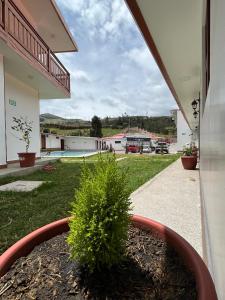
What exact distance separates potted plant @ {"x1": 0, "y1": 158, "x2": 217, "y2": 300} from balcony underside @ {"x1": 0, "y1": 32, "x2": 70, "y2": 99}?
23.9 feet

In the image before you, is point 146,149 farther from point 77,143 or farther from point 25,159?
point 25,159

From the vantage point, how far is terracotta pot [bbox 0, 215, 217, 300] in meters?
Result: 1.06

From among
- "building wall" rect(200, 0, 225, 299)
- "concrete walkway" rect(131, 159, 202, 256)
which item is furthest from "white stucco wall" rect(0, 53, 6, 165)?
"building wall" rect(200, 0, 225, 299)

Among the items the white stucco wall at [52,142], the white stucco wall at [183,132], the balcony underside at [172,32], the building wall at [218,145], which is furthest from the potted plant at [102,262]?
the white stucco wall at [52,142]

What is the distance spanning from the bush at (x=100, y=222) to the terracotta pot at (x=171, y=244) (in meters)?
0.32

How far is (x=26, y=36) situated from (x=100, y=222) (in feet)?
31.7

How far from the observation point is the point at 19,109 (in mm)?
11070

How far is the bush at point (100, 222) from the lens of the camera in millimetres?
1307

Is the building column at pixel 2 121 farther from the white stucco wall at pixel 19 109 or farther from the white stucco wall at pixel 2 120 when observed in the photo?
the white stucco wall at pixel 19 109

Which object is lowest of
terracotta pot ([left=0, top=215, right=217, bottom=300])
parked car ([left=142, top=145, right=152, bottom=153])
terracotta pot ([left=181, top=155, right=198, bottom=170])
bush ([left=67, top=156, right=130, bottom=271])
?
parked car ([left=142, top=145, right=152, bottom=153])

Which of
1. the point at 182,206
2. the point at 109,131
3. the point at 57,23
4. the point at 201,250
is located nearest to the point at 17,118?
the point at 57,23

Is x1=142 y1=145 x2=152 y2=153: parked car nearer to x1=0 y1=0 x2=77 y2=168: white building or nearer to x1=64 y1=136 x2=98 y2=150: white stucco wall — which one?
x1=64 y1=136 x2=98 y2=150: white stucco wall

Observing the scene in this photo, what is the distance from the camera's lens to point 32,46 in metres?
9.76

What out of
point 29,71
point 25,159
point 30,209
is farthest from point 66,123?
point 30,209
